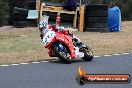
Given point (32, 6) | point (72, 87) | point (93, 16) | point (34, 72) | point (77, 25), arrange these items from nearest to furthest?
point (72, 87), point (34, 72), point (93, 16), point (77, 25), point (32, 6)

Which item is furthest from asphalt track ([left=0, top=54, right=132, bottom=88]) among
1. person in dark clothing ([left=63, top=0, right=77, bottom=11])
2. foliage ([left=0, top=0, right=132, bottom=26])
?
foliage ([left=0, top=0, right=132, bottom=26])

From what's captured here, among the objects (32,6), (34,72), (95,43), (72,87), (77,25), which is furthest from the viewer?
(32,6)

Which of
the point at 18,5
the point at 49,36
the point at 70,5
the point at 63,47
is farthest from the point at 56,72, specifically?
the point at 18,5

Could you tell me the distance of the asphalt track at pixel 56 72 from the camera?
723 centimetres

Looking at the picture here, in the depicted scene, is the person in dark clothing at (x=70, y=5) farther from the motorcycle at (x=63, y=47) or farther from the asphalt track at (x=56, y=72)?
the motorcycle at (x=63, y=47)

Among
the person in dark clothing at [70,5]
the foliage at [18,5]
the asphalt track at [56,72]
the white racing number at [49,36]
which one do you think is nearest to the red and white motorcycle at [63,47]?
the white racing number at [49,36]

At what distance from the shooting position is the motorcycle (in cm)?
1027

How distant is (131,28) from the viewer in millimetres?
23047

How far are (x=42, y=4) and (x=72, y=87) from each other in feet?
49.6

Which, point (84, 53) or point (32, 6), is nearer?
point (84, 53)

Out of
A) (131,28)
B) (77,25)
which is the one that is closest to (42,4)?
(77,25)

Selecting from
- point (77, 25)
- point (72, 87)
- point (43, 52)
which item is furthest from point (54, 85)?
point (77, 25)

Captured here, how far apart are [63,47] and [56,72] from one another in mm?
1611

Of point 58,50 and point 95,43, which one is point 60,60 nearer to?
point 58,50
